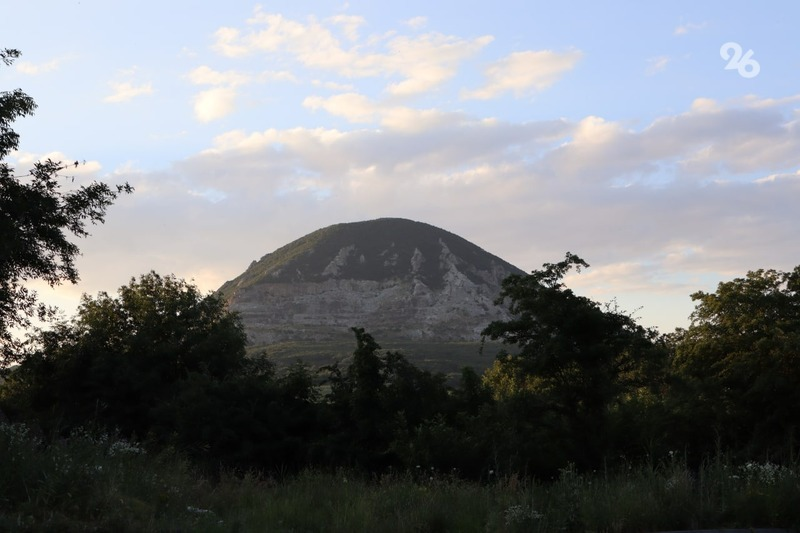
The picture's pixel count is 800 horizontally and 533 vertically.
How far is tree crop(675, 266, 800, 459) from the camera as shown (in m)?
25.2

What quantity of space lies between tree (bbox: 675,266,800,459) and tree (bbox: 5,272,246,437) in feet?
62.1

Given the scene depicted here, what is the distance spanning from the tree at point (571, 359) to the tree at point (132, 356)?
1337 cm

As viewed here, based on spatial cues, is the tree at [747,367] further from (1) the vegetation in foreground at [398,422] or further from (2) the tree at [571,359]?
(2) the tree at [571,359]

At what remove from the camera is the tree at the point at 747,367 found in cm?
2522

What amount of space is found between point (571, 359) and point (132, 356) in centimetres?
2241

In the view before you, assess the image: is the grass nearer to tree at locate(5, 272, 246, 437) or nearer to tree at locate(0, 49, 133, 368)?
tree at locate(0, 49, 133, 368)

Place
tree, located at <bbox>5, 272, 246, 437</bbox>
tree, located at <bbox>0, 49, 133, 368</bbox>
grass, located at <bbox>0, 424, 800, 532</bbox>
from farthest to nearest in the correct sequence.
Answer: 1. tree, located at <bbox>5, 272, 246, 437</bbox>
2. tree, located at <bbox>0, 49, 133, 368</bbox>
3. grass, located at <bbox>0, 424, 800, 532</bbox>

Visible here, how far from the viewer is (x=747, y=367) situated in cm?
2609

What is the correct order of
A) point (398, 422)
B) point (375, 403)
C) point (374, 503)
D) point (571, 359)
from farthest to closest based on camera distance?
point (375, 403)
point (398, 422)
point (571, 359)
point (374, 503)

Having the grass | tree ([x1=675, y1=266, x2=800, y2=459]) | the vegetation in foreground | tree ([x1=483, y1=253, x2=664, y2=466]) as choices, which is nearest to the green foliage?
the vegetation in foreground

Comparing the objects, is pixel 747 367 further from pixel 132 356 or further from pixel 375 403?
pixel 132 356

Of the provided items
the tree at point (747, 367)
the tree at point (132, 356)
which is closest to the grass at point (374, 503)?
the tree at point (747, 367)

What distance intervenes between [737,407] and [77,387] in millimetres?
28630

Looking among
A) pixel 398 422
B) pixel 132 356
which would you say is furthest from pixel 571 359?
pixel 132 356
